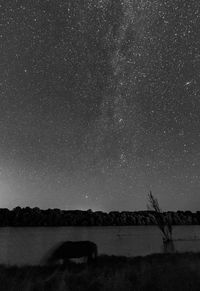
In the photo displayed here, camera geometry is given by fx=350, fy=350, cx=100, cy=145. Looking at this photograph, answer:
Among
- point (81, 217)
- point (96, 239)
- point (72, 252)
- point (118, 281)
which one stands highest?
point (81, 217)

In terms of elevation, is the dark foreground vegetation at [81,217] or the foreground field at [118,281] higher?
the dark foreground vegetation at [81,217]

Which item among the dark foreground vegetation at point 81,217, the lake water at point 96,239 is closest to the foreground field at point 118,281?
the lake water at point 96,239

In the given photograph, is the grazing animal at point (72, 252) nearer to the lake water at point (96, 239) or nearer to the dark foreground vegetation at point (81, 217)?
the lake water at point (96, 239)

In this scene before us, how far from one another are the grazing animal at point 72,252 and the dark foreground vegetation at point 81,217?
102cm

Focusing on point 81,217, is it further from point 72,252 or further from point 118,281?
point 118,281

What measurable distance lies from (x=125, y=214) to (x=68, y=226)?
3938mm

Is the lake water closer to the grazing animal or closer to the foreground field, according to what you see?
the grazing animal

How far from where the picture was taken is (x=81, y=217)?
17.7 m

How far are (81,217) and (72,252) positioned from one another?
2.22 metres

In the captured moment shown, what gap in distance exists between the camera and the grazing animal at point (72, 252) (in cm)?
1576

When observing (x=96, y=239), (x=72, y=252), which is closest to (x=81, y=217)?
(x=96, y=239)

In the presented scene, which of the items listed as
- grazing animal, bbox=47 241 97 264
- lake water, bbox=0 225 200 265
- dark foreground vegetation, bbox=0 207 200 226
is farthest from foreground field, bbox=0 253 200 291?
dark foreground vegetation, bbox=0 207 200 226

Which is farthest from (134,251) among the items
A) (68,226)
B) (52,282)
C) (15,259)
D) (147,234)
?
(52,282)

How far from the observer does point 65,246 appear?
16156 mm
